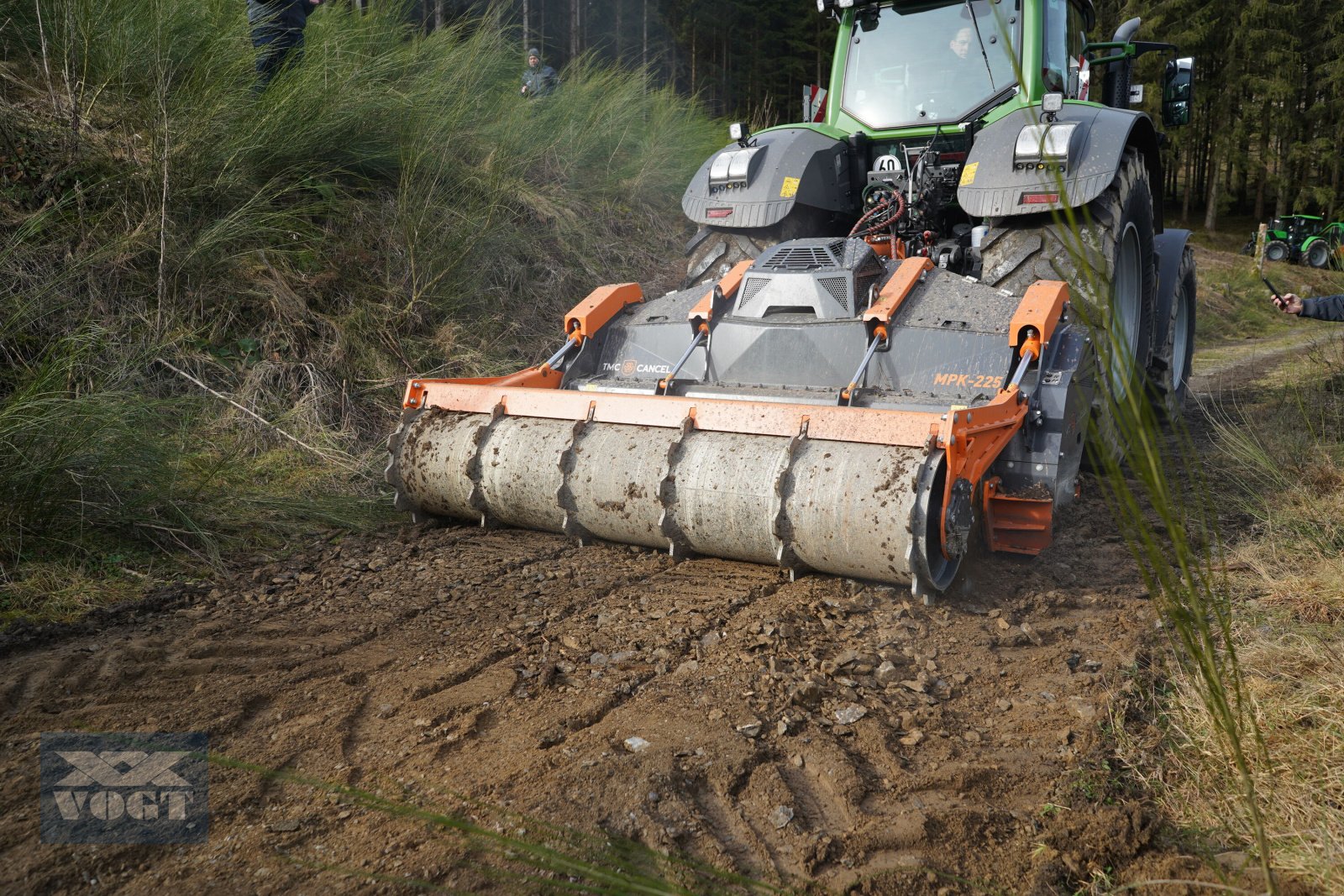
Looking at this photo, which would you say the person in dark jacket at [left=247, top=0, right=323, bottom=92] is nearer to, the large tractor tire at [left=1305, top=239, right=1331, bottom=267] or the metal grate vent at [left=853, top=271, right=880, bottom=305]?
the metal grate vent at [left=853, top=271, right=880, bottom=305]

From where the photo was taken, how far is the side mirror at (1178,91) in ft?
16.6

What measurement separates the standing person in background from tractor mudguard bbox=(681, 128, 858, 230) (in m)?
4.54

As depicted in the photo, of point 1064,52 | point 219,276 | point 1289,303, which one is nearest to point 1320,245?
point 1064,52

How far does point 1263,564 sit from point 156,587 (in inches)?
158

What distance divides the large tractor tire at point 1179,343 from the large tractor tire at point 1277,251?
59.7 ft

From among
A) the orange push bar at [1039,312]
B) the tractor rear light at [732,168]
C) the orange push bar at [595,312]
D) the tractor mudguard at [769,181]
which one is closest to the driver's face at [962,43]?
the tractor mudguard at [769,181]

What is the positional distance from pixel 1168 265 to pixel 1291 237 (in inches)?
797

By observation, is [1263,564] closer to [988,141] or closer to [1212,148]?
[988,141]

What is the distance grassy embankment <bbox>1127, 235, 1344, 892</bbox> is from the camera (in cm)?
178

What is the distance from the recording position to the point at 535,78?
369 inches

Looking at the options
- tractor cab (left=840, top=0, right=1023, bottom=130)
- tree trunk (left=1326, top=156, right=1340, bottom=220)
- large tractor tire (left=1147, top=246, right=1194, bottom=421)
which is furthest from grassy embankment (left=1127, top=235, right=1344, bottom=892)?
tree trunk (left=1326, top=156, right=1340, bottom=220)

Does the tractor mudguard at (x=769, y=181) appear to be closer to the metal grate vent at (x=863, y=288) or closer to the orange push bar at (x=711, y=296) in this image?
the orange push bar at (x=711, y=296)

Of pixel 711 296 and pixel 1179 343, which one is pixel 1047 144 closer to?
pixel 711 296

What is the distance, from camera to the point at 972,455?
317 centimetres
